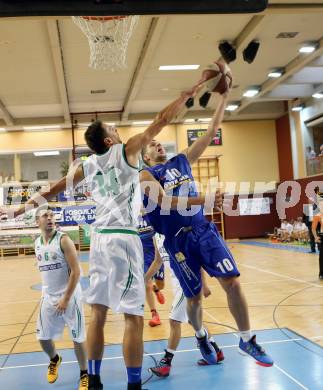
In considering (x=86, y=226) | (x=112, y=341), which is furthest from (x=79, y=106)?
(x=112, y=341)

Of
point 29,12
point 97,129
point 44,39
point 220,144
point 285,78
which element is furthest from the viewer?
point 220,144

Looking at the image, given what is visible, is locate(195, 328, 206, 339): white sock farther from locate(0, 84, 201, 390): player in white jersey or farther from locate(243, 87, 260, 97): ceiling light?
locate(243, 87, 260, 97): ceiling light

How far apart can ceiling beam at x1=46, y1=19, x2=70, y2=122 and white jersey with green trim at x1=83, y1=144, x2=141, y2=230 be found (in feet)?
28.8

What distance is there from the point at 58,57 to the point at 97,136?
11328mm

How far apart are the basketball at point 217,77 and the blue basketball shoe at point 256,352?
209cm

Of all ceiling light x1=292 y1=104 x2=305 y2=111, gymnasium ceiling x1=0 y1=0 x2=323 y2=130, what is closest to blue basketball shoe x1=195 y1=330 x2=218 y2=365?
gymnasium ceiling x1=0 y1=0 x2=323 y2=130

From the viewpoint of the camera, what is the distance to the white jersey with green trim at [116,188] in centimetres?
353

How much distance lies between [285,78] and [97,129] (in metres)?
16.1

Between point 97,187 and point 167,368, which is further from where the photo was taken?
point 167,368

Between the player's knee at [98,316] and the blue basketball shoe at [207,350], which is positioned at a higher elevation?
the player's knee at [98,316]

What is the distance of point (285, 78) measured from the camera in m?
18.2

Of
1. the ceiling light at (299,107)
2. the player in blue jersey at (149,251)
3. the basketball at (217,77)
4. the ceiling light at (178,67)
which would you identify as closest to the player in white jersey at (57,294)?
the basketball at (217,77)

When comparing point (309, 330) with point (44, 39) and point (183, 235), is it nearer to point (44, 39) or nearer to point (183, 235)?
point (183, 235)

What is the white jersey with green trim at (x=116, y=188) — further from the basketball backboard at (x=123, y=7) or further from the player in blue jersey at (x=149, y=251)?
the player in blue jersey at (x=149, y=251)
